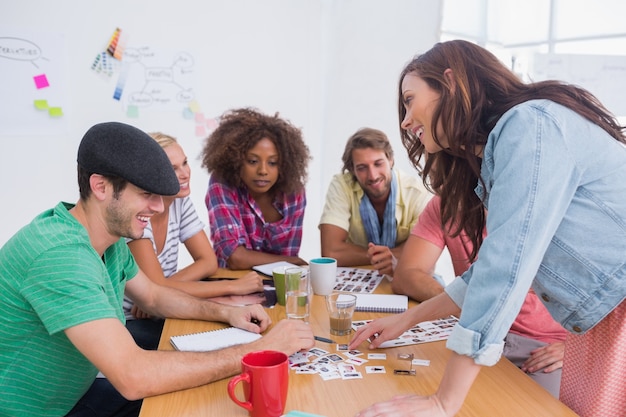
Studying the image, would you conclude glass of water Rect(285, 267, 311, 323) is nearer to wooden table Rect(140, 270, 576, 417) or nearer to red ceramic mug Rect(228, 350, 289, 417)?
wooden table Rect(140, 270, 576, 417)

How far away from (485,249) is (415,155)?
0.57 meters

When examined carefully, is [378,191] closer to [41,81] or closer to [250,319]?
[250,319]

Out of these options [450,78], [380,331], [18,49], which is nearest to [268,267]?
[380,331]

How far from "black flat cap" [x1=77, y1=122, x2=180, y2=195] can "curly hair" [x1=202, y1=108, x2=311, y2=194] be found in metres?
1.36

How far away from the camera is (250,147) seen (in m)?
2.70

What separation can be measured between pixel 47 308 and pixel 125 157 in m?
0.38

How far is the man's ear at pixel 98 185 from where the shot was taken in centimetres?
133

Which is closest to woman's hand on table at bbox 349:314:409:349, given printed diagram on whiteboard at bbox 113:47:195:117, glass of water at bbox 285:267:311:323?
glass of water at bbox 285:267:311:323

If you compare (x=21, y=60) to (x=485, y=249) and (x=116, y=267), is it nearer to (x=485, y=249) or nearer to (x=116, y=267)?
(x=116, y=267)

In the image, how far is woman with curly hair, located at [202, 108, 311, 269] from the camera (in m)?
2.61

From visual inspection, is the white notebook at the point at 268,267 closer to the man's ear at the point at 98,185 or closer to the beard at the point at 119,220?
the beard at the point at 119,220

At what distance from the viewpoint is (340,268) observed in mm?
2289

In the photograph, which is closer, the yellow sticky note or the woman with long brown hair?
the woman with long brown hair

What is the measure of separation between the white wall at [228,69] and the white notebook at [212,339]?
→ 2.57 metres
